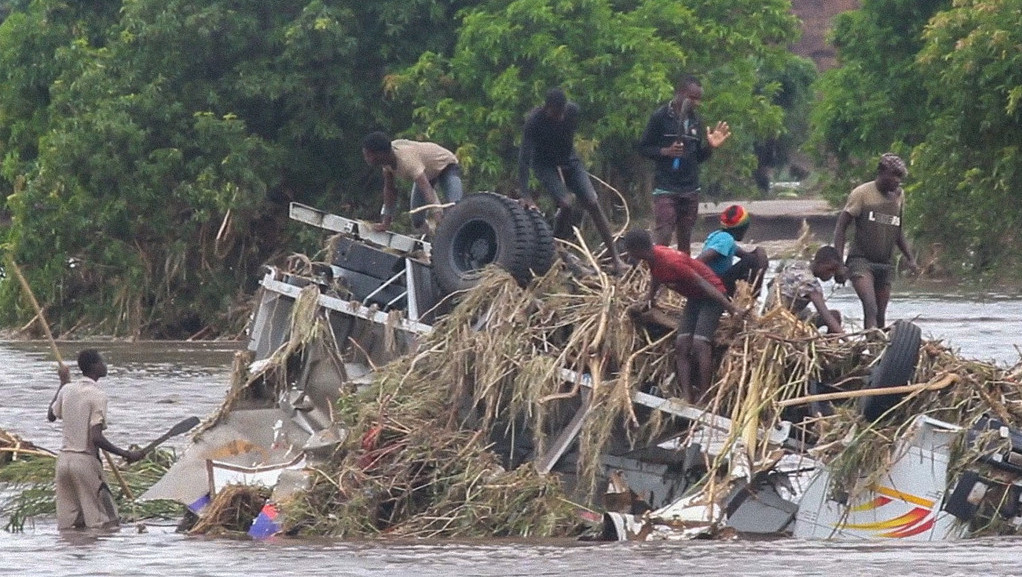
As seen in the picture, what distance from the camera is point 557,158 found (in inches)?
524

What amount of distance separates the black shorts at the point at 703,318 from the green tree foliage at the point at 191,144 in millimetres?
15305

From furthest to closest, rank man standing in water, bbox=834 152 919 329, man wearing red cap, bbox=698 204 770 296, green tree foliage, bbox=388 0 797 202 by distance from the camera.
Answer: green tree foliage, bbox=388 0 797 202 → man standing in water, bbox=834 152 919 329 → man wearing red cap, bbox=698 204 770 296

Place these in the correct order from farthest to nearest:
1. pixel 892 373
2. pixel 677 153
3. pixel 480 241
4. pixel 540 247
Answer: pixel 677 153 < pixel 480 241 < pixel 540 247 < pixel 892 373

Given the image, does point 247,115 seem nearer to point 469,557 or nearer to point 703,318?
point 703,318

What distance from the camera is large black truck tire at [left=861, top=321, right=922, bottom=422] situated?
36.2 feet

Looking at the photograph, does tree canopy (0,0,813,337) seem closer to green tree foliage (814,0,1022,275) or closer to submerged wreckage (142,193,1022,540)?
green tree foliage (814,0,1022,275)

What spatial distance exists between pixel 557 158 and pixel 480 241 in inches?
39.4

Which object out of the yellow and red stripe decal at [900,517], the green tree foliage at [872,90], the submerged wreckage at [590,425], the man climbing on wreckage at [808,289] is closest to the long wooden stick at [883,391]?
the submerged wreckage at [590,425]

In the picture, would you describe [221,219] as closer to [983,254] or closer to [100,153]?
[100,153]

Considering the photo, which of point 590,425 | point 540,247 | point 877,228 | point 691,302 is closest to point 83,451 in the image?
point 540,247

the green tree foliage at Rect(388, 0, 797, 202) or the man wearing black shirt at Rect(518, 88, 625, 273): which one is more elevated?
the green tree foliage at Rect(388, 0, 797, 202)

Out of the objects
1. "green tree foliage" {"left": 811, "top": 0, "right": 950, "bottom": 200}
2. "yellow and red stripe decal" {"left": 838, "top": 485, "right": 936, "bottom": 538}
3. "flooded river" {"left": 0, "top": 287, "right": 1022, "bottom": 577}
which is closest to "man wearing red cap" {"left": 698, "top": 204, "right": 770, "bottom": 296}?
"yellow and red stripe decal" {"left": 838, "top": 485, "right": 936, "bottom": 538}

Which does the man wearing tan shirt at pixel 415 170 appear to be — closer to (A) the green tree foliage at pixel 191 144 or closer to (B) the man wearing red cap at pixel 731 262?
(B) the man wearing red cap at pixel 731 262

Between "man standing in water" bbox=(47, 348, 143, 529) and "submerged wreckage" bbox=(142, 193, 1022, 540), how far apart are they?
650 mm
